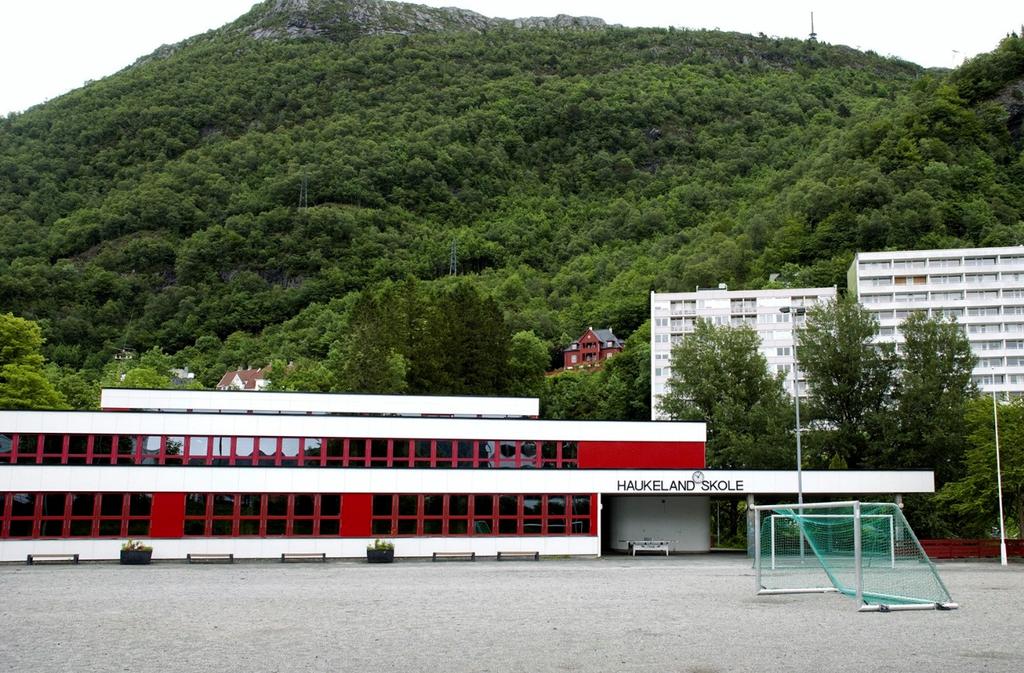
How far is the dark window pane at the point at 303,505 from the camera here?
42.8 m

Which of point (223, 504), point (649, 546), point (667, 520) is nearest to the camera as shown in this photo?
point (223, 504)

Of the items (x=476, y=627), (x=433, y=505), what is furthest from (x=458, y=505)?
(x=476, y=627)

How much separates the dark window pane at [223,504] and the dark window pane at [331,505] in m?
3.71

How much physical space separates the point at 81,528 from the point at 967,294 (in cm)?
10223

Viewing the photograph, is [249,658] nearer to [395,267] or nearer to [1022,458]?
[1022,458]

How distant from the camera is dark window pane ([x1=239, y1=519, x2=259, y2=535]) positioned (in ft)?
139

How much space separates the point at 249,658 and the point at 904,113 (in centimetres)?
15365

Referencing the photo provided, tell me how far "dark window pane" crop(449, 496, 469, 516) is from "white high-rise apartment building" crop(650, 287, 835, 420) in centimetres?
6920

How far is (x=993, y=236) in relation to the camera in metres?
124

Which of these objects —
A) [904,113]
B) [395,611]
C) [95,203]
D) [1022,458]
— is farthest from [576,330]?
[395,611]

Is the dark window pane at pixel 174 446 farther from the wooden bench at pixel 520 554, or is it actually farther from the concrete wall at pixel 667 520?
the concrete wall at pixel 667 520

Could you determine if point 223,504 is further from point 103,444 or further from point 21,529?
point 21,529

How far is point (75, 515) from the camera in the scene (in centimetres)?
4081

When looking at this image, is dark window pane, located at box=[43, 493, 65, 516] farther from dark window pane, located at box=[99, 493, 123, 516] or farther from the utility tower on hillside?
the utility tower on hillside
